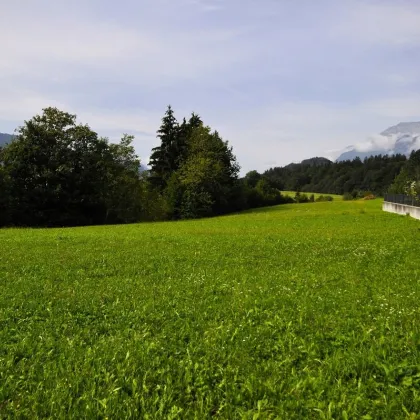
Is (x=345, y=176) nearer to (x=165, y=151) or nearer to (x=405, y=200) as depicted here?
(x=165, y=151)

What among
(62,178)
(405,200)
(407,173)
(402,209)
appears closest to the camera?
(405,200)

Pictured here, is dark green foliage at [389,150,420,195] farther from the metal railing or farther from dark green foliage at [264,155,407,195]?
the metal railing

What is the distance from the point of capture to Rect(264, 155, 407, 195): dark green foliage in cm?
13800

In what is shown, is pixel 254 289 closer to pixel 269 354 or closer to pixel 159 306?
pixel 159 306

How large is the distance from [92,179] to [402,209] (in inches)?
1490

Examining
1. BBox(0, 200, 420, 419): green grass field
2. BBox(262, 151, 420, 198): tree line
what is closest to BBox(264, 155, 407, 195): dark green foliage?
BBox(262, 151, 420, 198): tree line

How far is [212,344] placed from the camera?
6.15 meters

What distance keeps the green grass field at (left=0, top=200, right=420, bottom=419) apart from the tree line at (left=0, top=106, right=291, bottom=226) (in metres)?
38.3

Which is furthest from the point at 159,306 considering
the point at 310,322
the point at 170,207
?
the point at 170,207

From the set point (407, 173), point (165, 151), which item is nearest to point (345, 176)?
point (407, 173)

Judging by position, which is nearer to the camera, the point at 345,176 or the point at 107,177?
the point at 107,177

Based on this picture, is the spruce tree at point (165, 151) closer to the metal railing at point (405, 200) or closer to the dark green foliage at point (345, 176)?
the metal railing at point (405, 200)

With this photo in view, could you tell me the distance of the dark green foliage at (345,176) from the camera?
5433 inches

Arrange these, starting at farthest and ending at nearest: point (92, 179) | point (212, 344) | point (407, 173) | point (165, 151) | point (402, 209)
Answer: point (407, 173), point (165, 151), point (92, 179), point (402, 209), point (212, 344)
